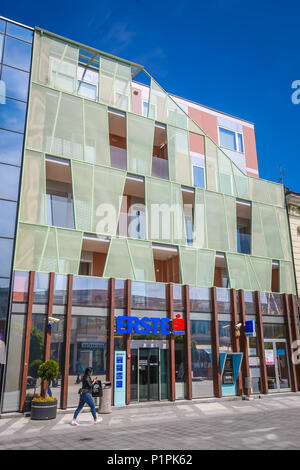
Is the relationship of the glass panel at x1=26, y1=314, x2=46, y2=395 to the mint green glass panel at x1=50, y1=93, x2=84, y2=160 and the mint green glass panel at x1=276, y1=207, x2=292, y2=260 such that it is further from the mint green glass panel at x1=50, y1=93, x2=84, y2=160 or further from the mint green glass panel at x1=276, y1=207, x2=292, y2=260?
the mint green glass panel at x1=276, y1=207, x2=292, y2=260

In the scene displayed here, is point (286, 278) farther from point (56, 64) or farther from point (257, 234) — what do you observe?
point (56, 64)

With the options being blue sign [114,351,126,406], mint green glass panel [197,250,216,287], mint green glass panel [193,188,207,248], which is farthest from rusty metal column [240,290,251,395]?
blue sign [114,351,126,406]

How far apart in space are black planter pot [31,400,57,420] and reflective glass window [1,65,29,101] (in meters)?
15.0

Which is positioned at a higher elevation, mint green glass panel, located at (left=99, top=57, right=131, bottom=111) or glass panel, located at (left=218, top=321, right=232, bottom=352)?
mint green glass panel, located at (left=99, top=57, right=131, bottom=111)

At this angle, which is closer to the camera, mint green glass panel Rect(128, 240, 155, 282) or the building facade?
the building facade

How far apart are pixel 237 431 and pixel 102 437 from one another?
4.26 m

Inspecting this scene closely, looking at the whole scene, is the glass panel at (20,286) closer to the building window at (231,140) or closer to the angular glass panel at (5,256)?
the angular glass panel at (5,256)

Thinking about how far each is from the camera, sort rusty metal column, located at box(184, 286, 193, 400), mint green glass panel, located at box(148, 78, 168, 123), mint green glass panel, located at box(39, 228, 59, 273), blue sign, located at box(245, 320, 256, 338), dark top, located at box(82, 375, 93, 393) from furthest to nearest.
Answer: mint green glass panel, located at box(148, 78, 168, 123) → blue sign, located at box(245, 320, 256, 338) → rusty metal column, located at box(184, 286, 193, 400) → mint green glass panel, located at box(39, 228, 59, 273) → dark top, located at box(82, 375, 93, 393)

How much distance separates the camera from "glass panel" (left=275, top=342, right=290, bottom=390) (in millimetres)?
22547

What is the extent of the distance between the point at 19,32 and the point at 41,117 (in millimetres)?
5240

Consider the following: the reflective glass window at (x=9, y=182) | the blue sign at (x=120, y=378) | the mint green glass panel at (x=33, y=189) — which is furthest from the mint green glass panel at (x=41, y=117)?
the blue sign at (x=120, y=378)

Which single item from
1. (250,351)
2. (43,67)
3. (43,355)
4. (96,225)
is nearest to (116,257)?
(96,225)

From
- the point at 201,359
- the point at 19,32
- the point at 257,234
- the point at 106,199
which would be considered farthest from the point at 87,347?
the point at 19,32

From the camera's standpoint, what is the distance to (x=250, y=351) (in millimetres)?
21859
